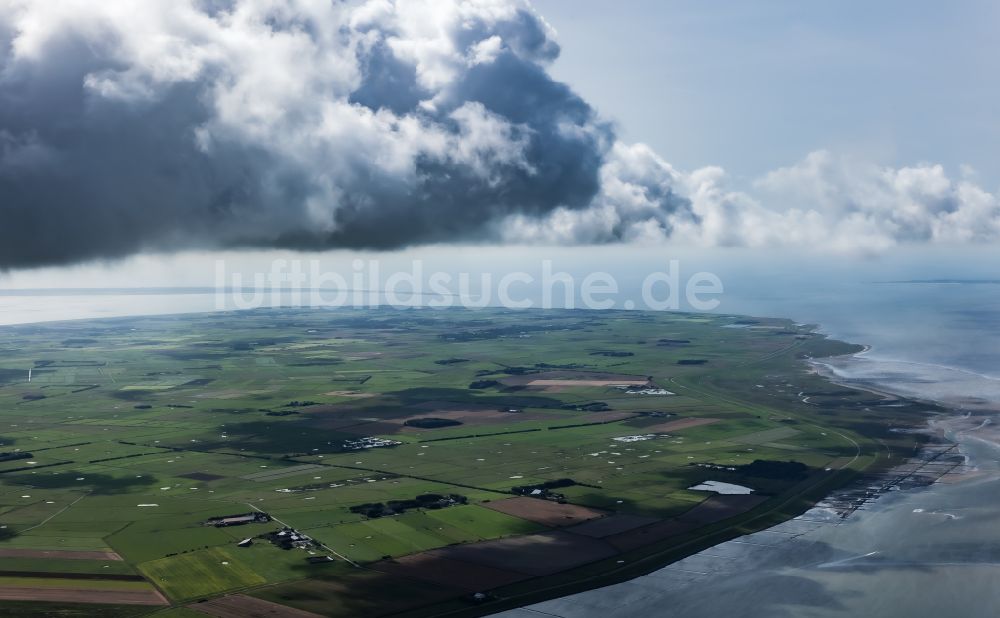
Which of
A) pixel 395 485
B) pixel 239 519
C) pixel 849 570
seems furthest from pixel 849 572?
pixel 239 519

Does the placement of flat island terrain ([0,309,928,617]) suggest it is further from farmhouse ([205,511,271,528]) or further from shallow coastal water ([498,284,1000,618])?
shallow coastal water ([498,284,1000,618])

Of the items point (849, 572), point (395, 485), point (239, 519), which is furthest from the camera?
point (395, 485)

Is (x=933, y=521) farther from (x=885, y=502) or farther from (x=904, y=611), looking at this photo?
(x=904, y=611)

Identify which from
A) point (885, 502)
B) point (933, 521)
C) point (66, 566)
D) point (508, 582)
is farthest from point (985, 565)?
point (66, 566)

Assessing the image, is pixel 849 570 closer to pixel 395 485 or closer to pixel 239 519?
pixel 395 485

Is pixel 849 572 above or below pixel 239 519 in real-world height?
below

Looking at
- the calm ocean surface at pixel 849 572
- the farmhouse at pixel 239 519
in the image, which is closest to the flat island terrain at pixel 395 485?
the farmhouse at pixel 239 519

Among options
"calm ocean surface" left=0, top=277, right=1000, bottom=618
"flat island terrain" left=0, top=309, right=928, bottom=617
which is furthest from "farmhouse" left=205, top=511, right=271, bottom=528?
"calm ocean surface" left=0, top=277, right=1000, bottom=618

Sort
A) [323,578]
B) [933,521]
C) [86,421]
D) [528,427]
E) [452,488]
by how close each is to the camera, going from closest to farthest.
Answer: [323,578], [933,521], [452,488], [528,427], [86,421]
